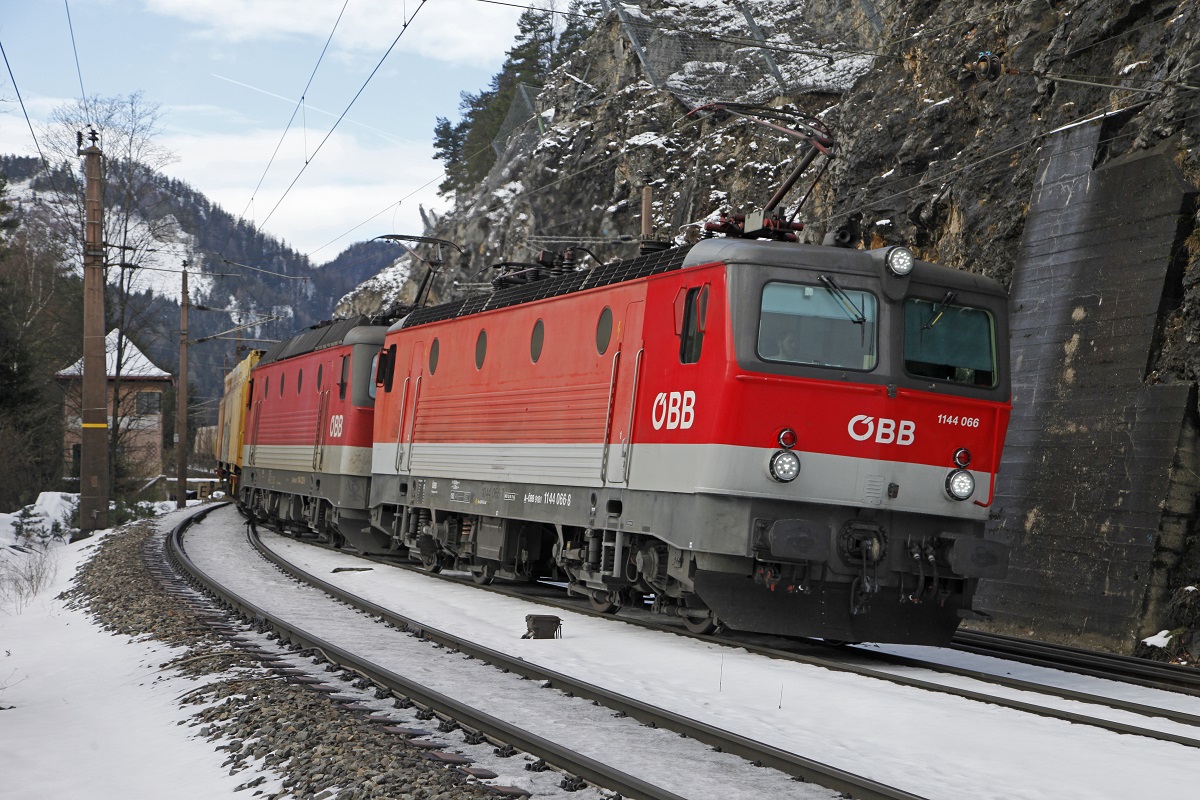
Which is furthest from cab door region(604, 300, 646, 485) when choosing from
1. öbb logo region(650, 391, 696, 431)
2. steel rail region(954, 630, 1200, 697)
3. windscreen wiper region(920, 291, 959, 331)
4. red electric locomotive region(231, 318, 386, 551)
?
red electric locomotive region(231, 318, 386, 551)

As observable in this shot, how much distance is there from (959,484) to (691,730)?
4.38 meters

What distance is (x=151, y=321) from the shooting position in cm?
4012

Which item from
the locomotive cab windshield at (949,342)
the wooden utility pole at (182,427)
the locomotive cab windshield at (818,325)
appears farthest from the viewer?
the wooden utility pole at (182,427)

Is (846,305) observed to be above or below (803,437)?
above

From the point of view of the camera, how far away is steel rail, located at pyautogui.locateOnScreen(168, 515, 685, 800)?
18.3 feet

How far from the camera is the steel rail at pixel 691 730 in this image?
5.62 meters

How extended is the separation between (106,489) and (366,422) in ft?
29.3

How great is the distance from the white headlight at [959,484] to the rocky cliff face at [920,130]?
2.89 meters

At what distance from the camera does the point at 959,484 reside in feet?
33.6

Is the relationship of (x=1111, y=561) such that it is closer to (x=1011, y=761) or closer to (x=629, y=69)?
(x=1011, y=761)

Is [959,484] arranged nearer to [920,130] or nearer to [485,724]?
[485,724]

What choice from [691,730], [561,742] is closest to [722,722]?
[691,730]

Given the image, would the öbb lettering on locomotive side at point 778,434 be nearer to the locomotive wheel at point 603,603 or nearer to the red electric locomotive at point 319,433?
the locomotive wheel at point 603,603

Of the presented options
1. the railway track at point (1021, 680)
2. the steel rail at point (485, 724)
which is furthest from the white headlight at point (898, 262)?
the steel rail at point (485, 724)
